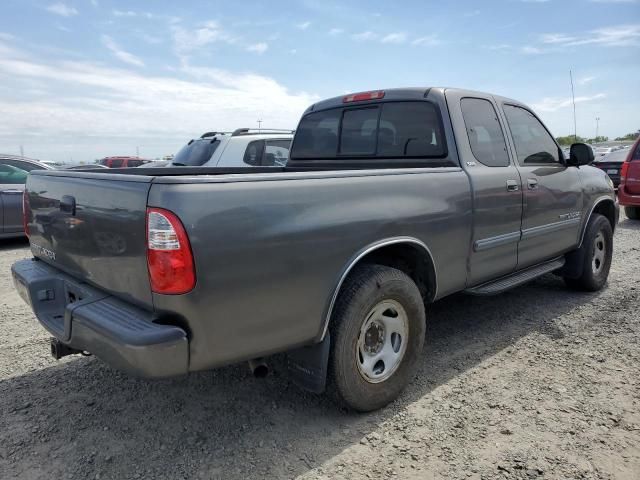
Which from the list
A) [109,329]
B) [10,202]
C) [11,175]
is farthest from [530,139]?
[11,175]

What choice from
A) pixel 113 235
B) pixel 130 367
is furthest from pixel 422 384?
pixel 113 235

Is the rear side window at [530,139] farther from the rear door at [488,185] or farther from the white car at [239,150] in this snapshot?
the white car at [239,150]

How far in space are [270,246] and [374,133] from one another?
2.08 meters

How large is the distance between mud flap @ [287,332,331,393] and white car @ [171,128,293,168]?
528cm

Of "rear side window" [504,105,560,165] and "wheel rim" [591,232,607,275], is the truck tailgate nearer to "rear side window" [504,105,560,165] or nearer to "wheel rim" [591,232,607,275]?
"rear side window" [504,105,560,165]

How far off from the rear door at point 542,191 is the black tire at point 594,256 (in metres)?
0.29

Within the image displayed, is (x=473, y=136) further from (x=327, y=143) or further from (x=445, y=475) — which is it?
(x=445, y=475)

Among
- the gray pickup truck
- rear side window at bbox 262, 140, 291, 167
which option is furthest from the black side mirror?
rear side window at bbox 262, 140, 291, 167

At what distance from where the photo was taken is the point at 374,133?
13.4ft

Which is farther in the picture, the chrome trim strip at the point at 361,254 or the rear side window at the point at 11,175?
the rear side window at the point at 11,175

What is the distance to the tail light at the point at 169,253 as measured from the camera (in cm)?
212

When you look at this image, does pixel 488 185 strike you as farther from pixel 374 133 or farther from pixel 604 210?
pixel 604 210

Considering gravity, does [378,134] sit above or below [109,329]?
above

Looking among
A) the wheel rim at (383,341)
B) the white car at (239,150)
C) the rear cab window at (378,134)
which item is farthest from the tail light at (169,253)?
the white car at (239,150)
